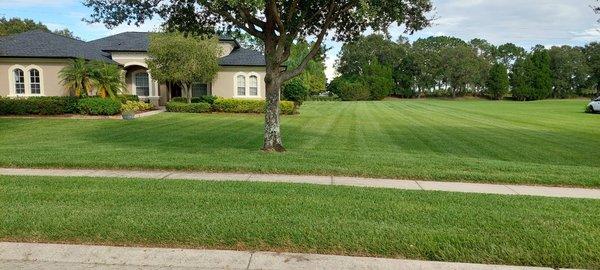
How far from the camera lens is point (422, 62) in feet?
297

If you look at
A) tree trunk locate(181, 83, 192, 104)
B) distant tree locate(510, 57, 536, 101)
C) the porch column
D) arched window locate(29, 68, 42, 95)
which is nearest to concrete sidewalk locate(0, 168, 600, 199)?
arched window locate(29, 68, 42, 95)

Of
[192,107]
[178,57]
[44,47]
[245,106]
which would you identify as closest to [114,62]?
[44,47]

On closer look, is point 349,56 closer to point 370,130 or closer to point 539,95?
point 539,95

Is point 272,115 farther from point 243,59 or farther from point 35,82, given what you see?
point 35,82

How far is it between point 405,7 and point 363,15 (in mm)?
2159

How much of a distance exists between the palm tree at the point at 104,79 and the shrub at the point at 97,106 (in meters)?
1.92

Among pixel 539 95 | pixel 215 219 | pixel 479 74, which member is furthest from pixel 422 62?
pixel 215 219

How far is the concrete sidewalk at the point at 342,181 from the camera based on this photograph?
26.1ft

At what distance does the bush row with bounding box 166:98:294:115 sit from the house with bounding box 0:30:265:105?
3.40 metres

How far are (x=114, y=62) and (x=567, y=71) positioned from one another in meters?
88.1

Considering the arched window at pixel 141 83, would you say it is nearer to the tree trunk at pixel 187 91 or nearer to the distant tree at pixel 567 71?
the tree trunk at pixel 187 91

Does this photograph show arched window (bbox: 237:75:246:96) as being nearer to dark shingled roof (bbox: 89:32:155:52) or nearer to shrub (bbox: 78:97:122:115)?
dark shingled roof (bbox: 89:32:155:52)

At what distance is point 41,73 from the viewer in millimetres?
27438

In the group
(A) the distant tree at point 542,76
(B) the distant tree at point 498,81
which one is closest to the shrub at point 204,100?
(B) the distant tree at point 498,81
